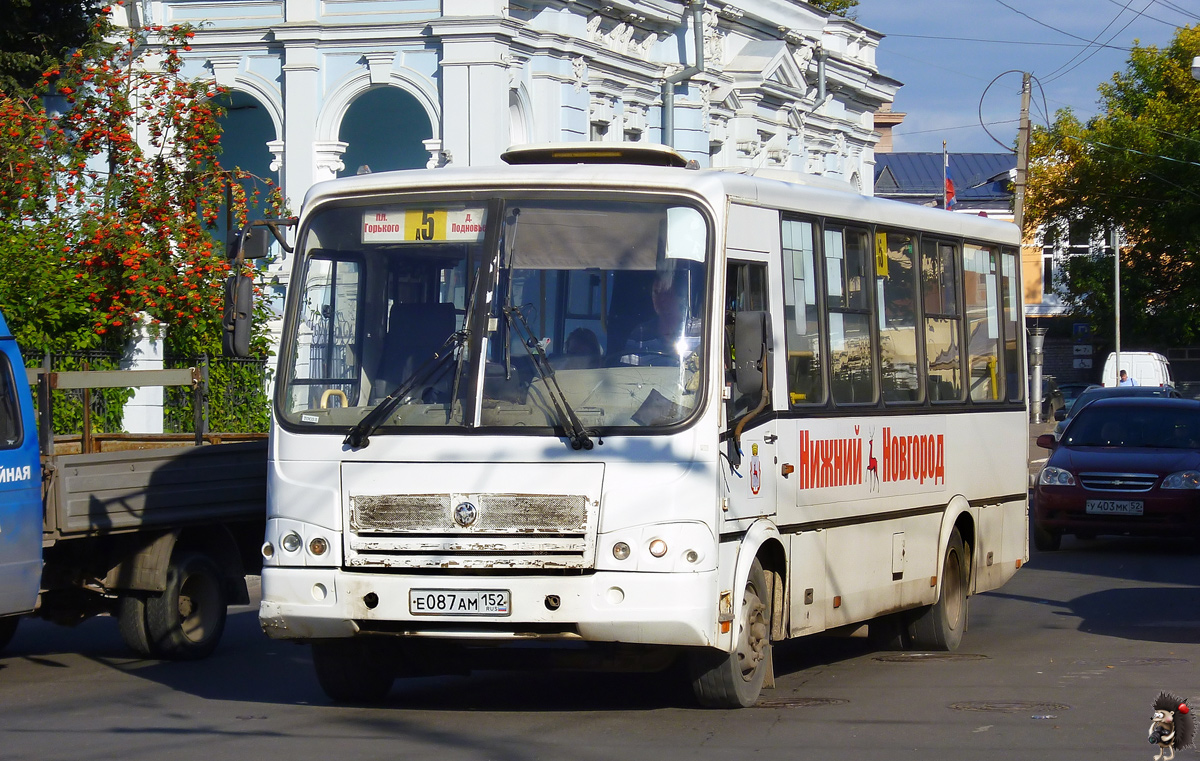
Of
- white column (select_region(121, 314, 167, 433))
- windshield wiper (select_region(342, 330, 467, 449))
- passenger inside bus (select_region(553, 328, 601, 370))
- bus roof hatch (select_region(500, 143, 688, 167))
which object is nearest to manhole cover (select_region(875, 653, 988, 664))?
bus roof hatch (select_region(500, 143, 688, 167))

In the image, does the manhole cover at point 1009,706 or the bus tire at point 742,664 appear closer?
the bus tire at point 742,664

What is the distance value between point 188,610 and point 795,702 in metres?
4.11

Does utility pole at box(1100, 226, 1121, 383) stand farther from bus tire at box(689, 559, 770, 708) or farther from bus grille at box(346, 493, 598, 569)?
bus grille at box(346, 493, 598, 569)

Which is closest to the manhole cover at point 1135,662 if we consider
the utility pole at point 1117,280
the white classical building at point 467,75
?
the white classical building at point 467,75

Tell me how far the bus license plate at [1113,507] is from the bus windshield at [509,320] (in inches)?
452

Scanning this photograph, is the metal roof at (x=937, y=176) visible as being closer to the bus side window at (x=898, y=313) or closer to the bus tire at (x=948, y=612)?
the bus tire at (x=948, y=612)

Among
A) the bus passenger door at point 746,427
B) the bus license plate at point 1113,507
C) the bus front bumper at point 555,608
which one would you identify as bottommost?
the bus license plate at point 1113,507

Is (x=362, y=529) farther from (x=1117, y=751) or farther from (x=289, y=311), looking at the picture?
(x=1117, y=751)

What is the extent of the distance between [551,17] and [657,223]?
81.2 ft

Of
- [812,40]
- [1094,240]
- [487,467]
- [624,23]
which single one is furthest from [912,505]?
[1094,240]

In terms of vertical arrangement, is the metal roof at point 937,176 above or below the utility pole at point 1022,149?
above

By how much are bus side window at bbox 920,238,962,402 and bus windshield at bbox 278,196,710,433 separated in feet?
10.4

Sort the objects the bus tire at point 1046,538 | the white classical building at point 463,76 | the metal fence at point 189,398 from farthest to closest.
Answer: the white classical building at point 463,76 < the bus tire at point 1046,538 < the metal fence at point 189,398

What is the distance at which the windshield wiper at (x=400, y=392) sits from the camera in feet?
27.3
